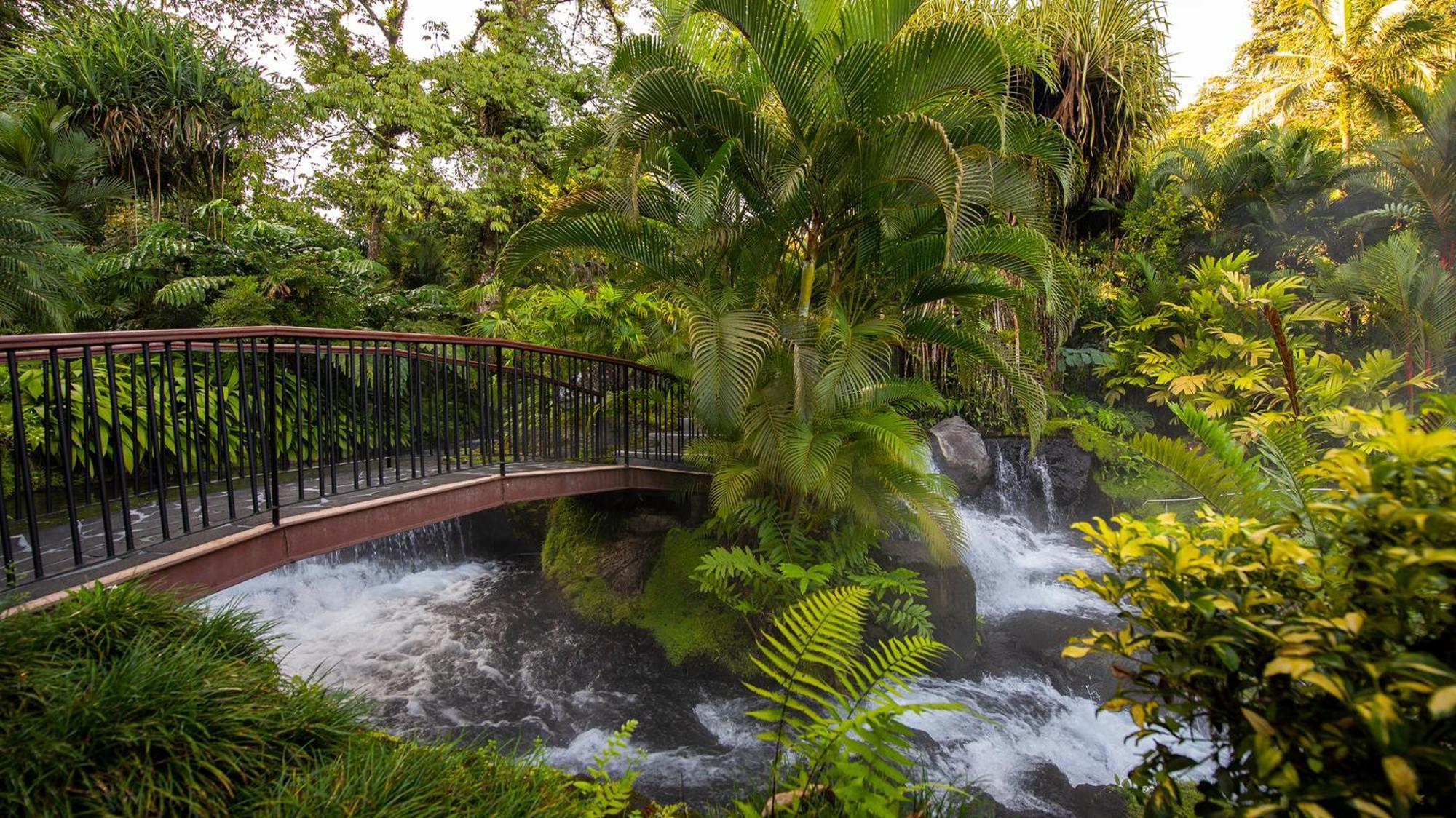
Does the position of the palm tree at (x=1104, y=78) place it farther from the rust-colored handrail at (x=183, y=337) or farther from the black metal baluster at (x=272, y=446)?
the black metal baluster at (x=272, y=446)

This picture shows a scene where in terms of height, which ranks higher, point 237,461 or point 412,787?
point 412,787

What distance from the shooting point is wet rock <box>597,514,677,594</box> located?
6.57m

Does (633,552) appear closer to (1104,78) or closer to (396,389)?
(396,389)

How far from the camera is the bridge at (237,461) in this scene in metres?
2.94

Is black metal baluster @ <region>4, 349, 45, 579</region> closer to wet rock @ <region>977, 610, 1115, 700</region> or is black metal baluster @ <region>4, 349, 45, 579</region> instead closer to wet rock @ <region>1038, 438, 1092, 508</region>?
wet rock @ <region>977, 610, 1115, 700</region>

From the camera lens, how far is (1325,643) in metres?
1.35

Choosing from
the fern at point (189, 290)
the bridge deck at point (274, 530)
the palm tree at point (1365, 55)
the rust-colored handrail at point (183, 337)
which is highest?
the palm tree at point (1365, 55)

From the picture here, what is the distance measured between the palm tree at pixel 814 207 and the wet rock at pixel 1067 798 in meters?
1.81

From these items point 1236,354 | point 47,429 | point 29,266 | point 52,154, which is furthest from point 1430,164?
point 52,154

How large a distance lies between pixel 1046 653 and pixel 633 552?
4208mm

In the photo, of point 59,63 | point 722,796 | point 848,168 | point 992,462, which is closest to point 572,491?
point 722,796

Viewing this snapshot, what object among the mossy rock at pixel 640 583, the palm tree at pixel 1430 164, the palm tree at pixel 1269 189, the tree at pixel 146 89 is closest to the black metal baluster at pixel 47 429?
the mossy rock at pixel 640 583

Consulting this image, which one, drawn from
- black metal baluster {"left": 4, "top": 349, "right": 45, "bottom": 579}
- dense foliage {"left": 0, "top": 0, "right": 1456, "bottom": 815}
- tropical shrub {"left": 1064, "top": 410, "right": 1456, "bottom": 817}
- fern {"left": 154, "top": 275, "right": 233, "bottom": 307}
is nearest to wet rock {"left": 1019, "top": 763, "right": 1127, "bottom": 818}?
dense foliage {"left": 0, "top": 0, "right": 1456, "bottom": 815}

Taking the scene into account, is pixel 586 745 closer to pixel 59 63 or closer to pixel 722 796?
pixel 722 796
